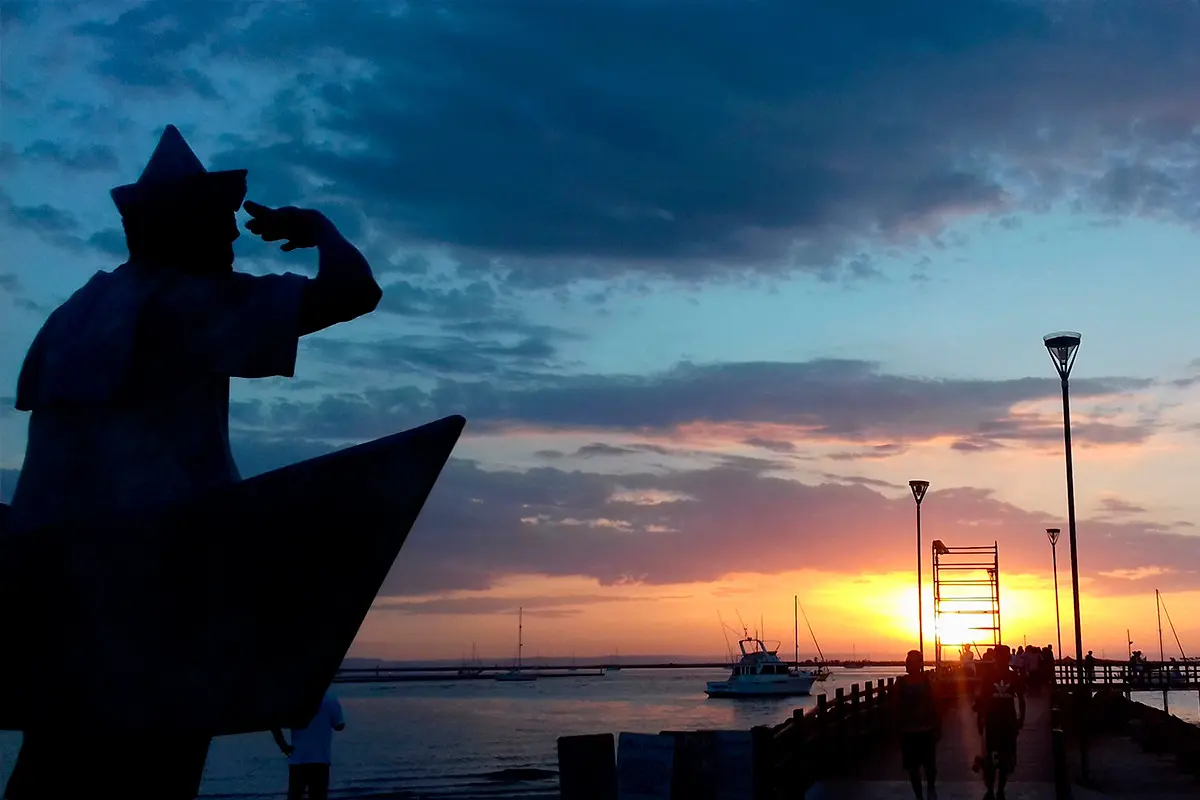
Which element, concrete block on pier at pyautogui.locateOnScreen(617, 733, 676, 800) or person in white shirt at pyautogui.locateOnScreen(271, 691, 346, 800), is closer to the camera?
concrete block on pier at pyautogui.locateOnScreen(617, 733, 676, 800)

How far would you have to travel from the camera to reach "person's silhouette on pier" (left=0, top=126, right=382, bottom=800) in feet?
11.0

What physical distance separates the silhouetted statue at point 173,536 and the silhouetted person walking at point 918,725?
12.4 m

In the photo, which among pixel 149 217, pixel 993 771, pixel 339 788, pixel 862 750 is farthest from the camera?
pixel 339 788

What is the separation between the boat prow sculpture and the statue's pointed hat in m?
0.92

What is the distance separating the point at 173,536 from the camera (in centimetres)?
324

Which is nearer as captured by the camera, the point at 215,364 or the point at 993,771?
the point at 215,364

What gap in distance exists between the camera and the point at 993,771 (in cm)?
1411

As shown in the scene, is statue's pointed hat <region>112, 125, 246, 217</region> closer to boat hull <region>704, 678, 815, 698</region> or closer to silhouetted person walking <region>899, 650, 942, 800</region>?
silhouetted person walking <region>899, 650, 942, 800</region>

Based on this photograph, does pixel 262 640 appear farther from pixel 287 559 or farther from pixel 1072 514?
pixel 1072 514

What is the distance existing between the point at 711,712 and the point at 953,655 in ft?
159

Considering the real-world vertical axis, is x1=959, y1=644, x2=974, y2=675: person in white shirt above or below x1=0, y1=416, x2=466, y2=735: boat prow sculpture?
below

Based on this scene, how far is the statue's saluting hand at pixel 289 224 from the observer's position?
367 cm

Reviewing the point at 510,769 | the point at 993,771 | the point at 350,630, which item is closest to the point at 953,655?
the point at 510,769

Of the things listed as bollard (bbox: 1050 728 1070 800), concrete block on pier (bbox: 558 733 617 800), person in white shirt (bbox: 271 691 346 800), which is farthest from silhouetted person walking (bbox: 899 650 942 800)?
concrete block on pier (bbox: 558 733 617 800)
